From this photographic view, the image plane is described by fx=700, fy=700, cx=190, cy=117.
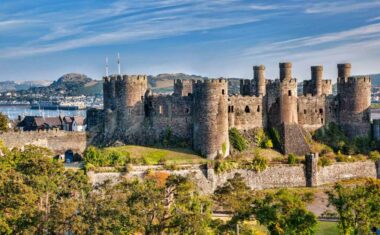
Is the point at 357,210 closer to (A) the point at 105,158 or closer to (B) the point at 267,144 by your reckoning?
(A) the point at 105,158

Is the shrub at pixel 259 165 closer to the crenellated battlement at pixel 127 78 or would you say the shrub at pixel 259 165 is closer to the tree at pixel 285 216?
the crenellated battlement at pixel 127 78

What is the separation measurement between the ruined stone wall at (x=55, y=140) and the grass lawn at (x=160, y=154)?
7.15m

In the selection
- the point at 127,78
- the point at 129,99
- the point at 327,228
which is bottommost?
the point at 327,228

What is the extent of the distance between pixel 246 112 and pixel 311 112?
643cm

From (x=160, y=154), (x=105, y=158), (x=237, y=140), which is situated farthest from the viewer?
(x=237, y=140)

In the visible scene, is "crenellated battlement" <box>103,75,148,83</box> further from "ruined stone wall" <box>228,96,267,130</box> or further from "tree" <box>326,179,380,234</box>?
"tree" <box>326,179,380,234</box>

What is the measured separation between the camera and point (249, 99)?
195 ft

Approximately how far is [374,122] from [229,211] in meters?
22.5

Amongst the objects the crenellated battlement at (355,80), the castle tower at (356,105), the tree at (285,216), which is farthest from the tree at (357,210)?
the crenellated battlement at (355,80)

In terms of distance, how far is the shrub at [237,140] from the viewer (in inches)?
2261

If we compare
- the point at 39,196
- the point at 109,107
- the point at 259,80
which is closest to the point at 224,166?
the point at 259,80

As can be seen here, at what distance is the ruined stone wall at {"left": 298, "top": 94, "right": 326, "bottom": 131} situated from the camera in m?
61.3

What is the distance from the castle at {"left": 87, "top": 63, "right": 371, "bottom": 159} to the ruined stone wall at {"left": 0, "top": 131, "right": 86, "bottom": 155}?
1317 mm

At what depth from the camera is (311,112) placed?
61.7 metres
